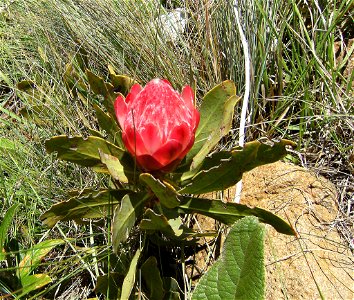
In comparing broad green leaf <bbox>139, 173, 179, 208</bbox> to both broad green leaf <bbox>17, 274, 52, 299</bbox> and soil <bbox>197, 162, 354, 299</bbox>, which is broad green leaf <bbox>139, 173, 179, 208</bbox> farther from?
broad green leaf <bbox>17, 274, 52, 299</bbox>

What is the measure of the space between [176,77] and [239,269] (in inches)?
55.3

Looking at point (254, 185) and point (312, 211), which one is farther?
point (254, 185)

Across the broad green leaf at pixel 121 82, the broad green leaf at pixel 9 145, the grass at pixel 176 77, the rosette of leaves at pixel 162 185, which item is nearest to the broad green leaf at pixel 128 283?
the rosette of leaves at pixel 162 185

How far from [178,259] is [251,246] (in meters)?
0.89

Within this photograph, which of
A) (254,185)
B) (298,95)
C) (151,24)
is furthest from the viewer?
(151,24)

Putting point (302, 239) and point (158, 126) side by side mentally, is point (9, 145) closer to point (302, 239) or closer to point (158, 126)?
point (158, 126)

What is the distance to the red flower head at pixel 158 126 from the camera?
1376 mm

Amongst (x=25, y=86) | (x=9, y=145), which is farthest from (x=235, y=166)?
(x=25, y=86)

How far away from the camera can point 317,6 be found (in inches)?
88.3

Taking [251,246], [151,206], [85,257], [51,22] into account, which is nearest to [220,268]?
[251,246]

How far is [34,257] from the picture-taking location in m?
1.71

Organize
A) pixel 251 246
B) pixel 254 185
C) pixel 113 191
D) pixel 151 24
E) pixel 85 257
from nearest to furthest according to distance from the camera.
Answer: pixel 251 246 < pixel 113 191 < pixel 85 257 < pixel 254 185 < pixel 151 24

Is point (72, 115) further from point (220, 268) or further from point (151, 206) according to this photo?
point (220, 268)

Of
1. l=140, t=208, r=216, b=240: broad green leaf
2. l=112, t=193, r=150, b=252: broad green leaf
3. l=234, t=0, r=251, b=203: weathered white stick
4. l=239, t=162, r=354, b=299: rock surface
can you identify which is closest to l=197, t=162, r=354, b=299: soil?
l=239, t=162, r=354, b=299: rock surface
